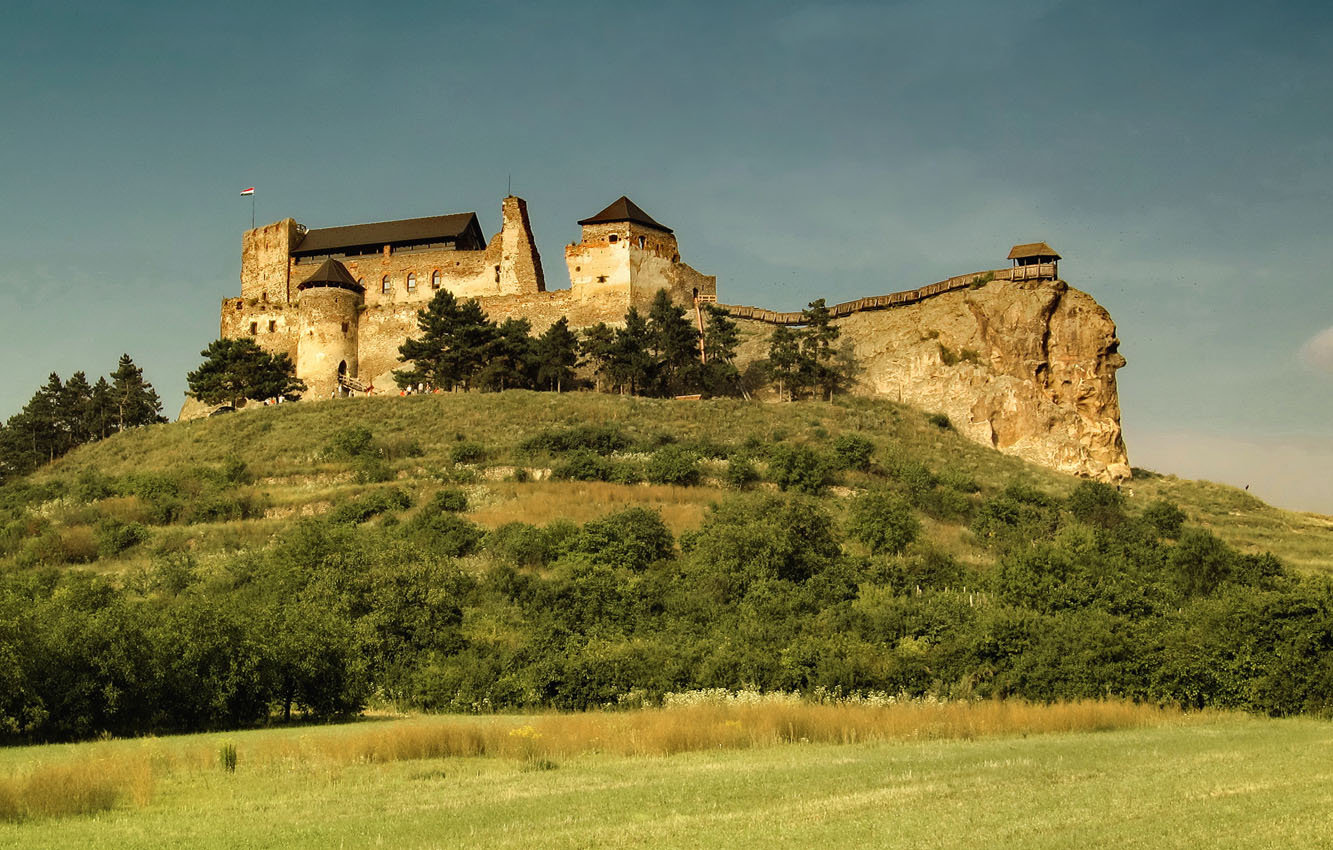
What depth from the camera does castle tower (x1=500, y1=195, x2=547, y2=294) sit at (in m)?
66.3

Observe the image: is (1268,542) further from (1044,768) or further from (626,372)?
(1044,768)

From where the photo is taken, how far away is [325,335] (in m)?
64.8

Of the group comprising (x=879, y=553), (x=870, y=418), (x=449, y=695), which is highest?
(x=870, y=418)

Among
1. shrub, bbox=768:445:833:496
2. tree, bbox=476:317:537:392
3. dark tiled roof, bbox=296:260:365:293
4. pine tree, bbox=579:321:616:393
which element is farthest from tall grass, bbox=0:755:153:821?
dark tiled roof, bbox=296:260:365:293

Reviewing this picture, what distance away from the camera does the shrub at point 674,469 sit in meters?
45.7

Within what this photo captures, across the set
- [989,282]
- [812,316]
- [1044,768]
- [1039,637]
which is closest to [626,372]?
[812,316]

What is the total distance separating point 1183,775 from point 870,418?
1686 inches

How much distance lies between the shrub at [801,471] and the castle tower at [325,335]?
27.4 m

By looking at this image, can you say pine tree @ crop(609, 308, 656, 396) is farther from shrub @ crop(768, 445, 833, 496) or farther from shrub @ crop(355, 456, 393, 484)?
shrub @ crop(355, 456, 393, 484)

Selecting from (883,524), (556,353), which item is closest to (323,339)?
(556,353)

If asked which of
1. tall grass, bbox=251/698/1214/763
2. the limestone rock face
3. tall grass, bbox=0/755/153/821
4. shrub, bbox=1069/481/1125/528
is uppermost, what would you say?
the limestone rock face

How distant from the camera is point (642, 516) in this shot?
38.1 m

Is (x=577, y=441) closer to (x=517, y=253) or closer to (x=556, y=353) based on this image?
(x=556, y=353)

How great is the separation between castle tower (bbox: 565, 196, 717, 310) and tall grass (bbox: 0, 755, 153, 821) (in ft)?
165
